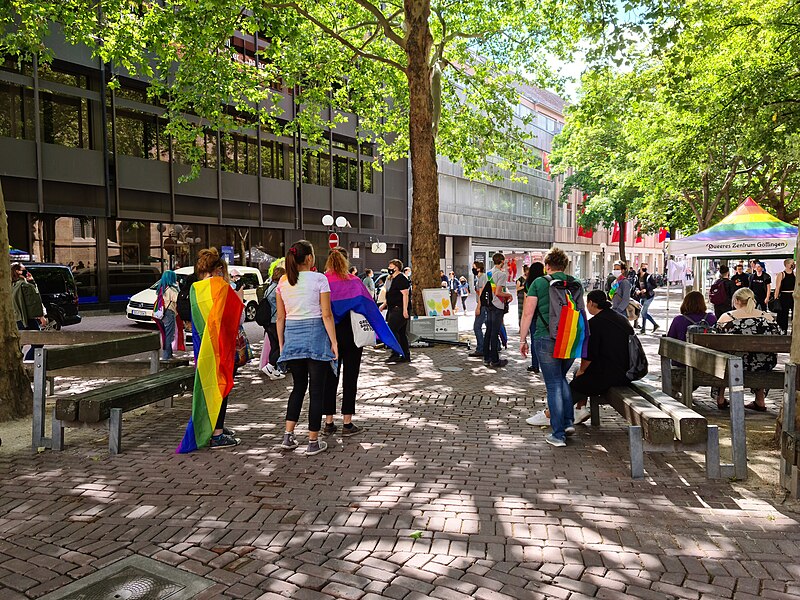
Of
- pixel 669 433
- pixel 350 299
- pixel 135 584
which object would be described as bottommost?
pixel 135 584

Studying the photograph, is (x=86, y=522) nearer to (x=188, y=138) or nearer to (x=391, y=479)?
(x=391, y=479)

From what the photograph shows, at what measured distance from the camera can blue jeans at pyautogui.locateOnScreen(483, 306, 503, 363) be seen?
11539 mm

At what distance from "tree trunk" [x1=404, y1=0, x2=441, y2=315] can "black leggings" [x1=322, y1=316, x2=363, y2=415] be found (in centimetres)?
881

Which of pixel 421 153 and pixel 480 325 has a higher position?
pixel 421 153

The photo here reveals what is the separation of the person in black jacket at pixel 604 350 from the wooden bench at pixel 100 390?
407 cm

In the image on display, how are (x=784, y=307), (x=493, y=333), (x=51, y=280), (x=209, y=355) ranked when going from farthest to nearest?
(x=51, y=280)
(x=784, y=307)
(x=493, y=333)
(x=209, y=355)

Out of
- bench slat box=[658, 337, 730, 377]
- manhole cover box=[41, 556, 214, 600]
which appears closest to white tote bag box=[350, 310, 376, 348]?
bench slat box=[658, 337, 730, 377]

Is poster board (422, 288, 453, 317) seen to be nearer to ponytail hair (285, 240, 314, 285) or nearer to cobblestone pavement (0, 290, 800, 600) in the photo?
cobblestone pavement (0, 290, 800, 600)

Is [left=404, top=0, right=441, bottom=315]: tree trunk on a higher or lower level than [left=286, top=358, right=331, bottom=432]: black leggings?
higher

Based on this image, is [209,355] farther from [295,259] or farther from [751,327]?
[751,327]

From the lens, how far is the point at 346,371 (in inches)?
265

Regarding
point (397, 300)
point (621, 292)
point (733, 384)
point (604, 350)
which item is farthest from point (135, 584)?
point (621, 292)

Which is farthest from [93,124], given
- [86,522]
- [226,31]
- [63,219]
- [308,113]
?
[86,522]

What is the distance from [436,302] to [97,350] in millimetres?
8961
